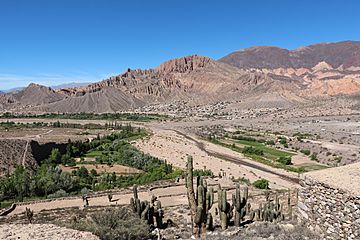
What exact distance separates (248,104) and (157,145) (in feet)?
242

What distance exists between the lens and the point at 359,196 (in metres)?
8.51

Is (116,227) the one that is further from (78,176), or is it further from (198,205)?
(78,176)

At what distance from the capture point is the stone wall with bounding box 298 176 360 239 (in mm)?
8664

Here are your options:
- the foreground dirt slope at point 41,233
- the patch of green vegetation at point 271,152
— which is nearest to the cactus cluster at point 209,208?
the foreground dirt slope at point 41,233

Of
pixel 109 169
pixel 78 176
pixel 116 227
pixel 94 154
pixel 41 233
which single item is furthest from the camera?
pixel 94 154

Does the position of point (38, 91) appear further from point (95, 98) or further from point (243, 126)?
point (243, 126)

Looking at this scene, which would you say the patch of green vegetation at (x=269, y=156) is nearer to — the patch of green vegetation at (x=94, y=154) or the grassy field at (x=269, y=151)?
the grassy field at (x=269, y=151)

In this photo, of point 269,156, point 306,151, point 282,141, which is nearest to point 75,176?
point 269,156

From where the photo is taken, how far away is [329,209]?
31.0 feet

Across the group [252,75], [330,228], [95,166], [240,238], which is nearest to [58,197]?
[95,166]

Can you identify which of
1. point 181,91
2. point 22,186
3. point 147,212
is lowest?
point 22,186

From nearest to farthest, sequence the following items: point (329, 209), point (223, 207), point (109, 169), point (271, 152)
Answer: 1. point (329, 209)
2. point (223, 207)
3. point (109, 169)
4. point (271, 152)

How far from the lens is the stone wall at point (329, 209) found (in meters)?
8.66

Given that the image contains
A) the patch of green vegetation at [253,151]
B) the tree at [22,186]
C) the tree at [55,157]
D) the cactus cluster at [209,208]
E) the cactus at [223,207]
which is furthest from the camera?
the patch of green vegetation at [253,151]
